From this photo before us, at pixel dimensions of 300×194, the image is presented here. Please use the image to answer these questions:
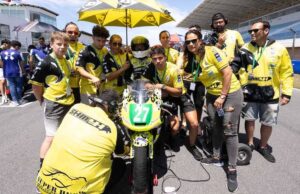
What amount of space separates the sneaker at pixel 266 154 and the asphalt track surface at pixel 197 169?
7 centimetres

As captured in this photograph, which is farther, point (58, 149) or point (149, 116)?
point (149, 116)

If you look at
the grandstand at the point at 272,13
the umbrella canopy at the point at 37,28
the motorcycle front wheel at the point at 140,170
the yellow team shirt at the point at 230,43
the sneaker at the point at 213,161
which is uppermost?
the grandstand at the point at 272,13

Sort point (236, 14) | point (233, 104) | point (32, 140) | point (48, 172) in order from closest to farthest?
point (48, 172) < point (233, 104) < point (32, 140) < point (236, 14)

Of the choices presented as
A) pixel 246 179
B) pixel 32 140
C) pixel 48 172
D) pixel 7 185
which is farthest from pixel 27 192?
pixel 246 179

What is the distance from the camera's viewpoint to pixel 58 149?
8.28 feet

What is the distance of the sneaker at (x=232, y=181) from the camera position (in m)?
3.49

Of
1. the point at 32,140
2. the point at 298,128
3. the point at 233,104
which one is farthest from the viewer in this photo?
the point at 298,128

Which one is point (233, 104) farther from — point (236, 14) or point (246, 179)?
point (236, 14)

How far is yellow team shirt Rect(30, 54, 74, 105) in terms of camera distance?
359 centimetres

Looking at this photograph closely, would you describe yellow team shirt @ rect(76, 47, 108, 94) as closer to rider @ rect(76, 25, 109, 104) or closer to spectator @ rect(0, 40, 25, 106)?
rider @ rect(76, 25, 109, 104)

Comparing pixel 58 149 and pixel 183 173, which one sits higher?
pixel 58 149

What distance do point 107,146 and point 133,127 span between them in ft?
1.29

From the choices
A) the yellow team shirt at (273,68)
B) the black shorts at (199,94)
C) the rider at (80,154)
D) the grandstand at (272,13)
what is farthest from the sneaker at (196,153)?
the grandstand at (272,13)

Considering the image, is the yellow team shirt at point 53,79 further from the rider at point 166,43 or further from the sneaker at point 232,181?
the rider at point 166,43
